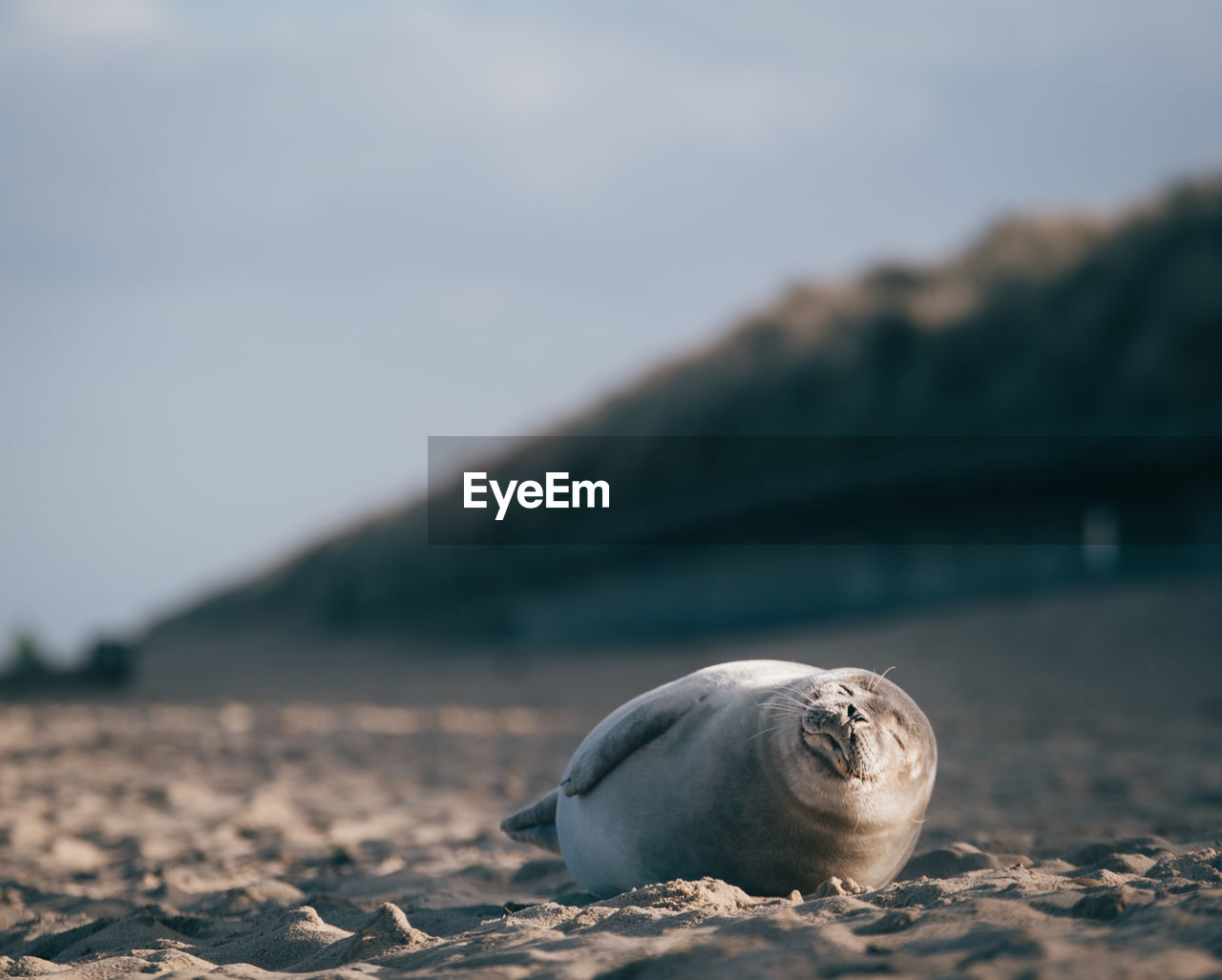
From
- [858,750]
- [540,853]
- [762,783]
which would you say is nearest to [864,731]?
[858,750]

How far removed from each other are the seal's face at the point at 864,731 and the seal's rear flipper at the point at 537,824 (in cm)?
100

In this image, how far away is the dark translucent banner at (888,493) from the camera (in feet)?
44.5

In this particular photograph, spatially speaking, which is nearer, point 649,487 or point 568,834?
point 568,834

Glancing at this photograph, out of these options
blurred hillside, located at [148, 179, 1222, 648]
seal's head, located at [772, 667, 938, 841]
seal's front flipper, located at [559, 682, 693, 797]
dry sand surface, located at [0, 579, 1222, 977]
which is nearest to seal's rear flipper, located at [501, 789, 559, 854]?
dry sand surface, located at [0, 579, 1222, 977]

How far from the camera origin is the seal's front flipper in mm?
3039

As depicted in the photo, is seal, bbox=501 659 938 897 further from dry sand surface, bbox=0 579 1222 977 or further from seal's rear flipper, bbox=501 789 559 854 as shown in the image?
seal's rear flipper, bbox=501 789 559 854

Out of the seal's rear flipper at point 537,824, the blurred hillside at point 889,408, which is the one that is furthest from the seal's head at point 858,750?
the blurred hillside at point 889,408

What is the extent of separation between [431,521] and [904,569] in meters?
14.9

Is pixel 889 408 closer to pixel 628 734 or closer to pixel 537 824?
pixel 537 824

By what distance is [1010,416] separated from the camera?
1834 cm

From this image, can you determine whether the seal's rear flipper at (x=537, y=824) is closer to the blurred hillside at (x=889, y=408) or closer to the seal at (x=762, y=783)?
the seal at (x=762, y=783)

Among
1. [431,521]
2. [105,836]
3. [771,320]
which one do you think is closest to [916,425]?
[771,320]

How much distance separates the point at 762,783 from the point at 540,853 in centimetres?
184

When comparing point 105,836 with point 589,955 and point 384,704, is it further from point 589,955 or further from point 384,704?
point 384,704
